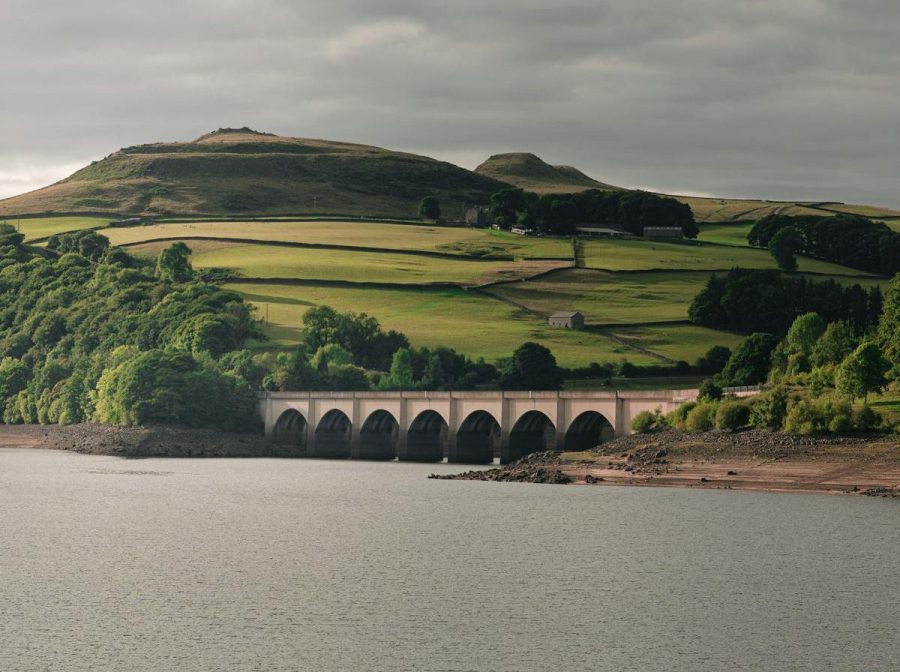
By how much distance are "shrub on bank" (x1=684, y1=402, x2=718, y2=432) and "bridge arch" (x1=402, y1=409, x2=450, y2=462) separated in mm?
42438

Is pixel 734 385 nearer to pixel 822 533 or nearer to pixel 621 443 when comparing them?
pixel 621 443

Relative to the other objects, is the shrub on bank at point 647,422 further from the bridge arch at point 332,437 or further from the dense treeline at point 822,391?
the bridge arch at point 332,437

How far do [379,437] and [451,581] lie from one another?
98.6 metres

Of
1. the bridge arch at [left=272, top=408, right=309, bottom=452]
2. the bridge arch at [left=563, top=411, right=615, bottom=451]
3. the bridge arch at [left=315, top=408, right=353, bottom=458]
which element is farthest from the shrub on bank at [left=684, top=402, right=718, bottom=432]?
the bridge arch at [left=272, top=408, right=309, bottom=452]

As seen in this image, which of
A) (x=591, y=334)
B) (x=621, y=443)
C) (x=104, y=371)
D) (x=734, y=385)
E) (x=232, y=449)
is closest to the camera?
(x=621, y=443)

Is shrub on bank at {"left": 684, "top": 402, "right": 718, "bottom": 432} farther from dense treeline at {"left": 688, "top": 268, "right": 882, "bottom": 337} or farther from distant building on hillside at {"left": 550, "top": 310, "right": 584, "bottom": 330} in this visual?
dense treeline at {"left": 688, "top": 268, "right": 882, "bottom": 337}

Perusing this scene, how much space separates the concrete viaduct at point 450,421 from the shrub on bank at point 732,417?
881cm

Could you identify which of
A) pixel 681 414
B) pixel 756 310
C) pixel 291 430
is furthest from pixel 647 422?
pixel 756 310

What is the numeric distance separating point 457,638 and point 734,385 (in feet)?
311

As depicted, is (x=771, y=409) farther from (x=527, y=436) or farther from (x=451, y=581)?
(x=451, y=581)

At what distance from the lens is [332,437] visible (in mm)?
169750

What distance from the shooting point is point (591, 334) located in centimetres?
19125

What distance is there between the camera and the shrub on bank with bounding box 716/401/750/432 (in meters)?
117

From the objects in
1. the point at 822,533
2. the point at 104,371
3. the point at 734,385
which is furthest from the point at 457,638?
the point at 104,371
